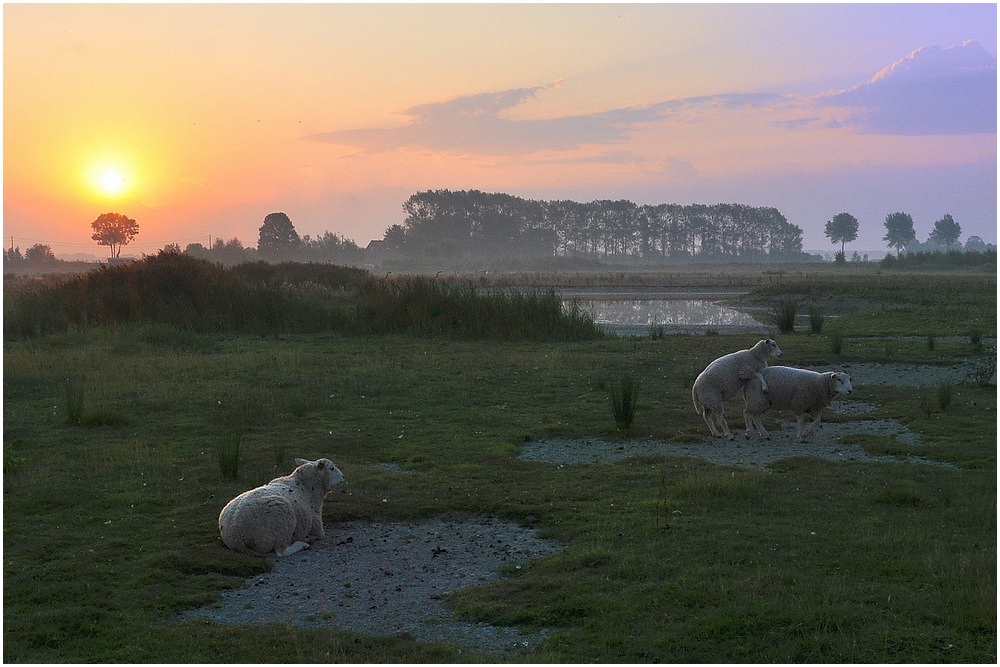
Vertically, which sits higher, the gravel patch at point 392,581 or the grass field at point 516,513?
the grass field at point 516,513

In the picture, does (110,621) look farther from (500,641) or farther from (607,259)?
(607,259)

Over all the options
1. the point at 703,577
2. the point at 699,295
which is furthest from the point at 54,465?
the point at 699,295

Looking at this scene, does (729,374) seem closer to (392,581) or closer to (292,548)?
(392,581)

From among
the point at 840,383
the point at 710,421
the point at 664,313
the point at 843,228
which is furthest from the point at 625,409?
the point at 843,228

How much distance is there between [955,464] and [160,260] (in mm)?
25395

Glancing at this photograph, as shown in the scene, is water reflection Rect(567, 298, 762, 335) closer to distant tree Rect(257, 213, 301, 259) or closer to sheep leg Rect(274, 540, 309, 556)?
sheep leg Rect(274, 540, 309, 556)

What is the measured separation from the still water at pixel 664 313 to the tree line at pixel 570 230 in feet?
310

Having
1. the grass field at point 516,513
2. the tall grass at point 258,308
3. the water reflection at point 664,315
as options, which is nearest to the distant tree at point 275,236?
the water reflection at point 664,315

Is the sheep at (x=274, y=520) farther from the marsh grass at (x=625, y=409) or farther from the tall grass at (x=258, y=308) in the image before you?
the tall grass at (x=258, y=308)

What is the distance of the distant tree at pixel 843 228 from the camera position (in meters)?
187

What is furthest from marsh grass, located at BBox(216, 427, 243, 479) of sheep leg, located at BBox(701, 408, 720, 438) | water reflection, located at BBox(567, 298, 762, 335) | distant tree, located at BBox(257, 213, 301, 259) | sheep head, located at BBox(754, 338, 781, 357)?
distant tree, located at BBox(257, 213, 301, 259)

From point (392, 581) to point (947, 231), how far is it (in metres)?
201

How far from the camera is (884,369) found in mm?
18094

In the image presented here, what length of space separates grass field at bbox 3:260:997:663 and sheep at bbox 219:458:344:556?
21 cm
